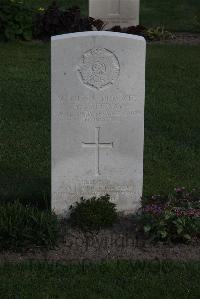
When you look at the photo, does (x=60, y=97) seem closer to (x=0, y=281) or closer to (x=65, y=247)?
(x=65, y=247)

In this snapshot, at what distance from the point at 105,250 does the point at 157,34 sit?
31.0 ft

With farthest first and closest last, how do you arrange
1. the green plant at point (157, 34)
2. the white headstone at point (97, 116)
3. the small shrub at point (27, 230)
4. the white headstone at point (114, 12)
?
the white headstone at point (114, 12) < the green plant at point (157, 34) < the white headstone at point (97, 116) < the small shrub at point (27, 230)

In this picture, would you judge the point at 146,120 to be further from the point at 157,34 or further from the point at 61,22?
the point at 157,34

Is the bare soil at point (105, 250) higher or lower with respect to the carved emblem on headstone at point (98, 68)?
lower

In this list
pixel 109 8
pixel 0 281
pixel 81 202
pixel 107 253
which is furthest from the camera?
pixel 109 8

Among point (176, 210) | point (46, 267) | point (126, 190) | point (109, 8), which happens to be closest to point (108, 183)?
point (126, 190)

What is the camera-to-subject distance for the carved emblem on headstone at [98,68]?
22.4 ft

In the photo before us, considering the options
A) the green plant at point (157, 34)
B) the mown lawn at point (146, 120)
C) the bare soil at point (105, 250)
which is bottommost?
the bare soil at point (105, 250)

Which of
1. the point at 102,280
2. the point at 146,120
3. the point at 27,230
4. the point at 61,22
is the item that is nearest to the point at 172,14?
the point at 61,22

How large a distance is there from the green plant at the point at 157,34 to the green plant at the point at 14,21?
2329 millimetres

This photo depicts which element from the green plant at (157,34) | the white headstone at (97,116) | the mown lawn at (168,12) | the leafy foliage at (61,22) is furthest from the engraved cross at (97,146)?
the mown lawn at (168,12)

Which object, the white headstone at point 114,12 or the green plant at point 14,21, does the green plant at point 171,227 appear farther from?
the white headstone at point 114,12

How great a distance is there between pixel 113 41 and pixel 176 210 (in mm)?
1559

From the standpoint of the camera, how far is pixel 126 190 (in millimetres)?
7203
